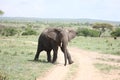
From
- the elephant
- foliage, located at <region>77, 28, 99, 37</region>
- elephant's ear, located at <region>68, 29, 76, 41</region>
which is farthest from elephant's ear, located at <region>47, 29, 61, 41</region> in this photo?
foliage, located at <region>77, 28, 99, 37</region>

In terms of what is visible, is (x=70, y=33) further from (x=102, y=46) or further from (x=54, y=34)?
(x=102, y=46)

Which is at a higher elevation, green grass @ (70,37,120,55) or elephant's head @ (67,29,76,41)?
elephant's head @ (67,29,76,41)

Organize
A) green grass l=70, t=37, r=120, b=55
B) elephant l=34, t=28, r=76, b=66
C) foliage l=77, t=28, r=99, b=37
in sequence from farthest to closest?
foliage l=77, t=28, r=99, b=37, green grass l=70, t=37, r=120, b=55, elephant l=34, t=28, r=76, b=66

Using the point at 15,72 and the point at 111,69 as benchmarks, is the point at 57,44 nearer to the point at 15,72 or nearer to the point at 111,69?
the point at 111,69

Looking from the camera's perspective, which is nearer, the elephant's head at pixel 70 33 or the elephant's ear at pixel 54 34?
the elephant's ear at pixel 54 34

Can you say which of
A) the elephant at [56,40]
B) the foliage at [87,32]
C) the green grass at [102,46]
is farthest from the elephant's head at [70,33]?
the foliage at [87,32]

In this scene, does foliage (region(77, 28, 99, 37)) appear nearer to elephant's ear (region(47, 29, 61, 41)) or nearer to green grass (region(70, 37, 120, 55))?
green grass (region(70, 37, 120, 55))

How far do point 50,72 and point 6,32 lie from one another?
5061 cm

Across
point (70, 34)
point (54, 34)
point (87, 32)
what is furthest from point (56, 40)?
point (87, 32)

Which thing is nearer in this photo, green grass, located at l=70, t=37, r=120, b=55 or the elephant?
the elephant

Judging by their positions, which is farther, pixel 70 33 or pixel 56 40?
pixel 70 33

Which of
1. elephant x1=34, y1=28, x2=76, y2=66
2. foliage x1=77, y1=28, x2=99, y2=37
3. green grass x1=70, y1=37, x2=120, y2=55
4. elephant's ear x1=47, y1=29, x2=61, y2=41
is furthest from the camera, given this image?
foliage x1=77, y1=28, x2=99, y2=37

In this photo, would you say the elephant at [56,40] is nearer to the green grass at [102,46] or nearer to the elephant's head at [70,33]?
the elephant's head at [70,33]

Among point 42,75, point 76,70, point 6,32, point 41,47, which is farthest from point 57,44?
point 6,32
